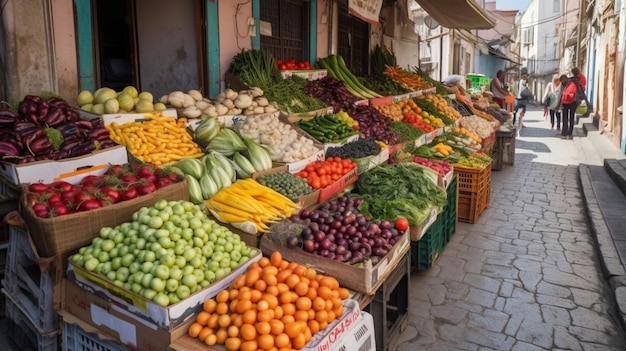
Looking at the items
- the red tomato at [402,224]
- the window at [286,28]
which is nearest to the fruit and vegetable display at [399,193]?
the red tomato at [402,224]

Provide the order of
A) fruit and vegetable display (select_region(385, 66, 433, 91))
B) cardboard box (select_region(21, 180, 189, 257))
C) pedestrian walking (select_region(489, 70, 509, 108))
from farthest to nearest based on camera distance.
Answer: pedestrian walking (select_region(489, 70, 509, 108)) < fruit and vegetable display (select_region(385, 66, 433, 91)) < cardboard box (select_region(21, 180, 189, 257))

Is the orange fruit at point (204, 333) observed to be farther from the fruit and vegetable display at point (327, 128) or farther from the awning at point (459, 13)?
the awning at point (459, 13)

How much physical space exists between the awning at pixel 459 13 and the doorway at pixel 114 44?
229 inches

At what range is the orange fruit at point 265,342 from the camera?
230 centimetres

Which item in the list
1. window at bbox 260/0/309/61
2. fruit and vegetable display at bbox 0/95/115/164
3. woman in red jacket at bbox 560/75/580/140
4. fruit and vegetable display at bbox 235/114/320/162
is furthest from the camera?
woman in red jacket at bbox 560/75/580/140

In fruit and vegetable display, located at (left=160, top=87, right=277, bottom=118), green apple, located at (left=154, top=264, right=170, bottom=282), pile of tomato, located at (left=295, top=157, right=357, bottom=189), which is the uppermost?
fruit and vegetable display, located at (left=160, top=87, right=277, bottom=118)

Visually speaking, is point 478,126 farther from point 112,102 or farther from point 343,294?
point 343,294

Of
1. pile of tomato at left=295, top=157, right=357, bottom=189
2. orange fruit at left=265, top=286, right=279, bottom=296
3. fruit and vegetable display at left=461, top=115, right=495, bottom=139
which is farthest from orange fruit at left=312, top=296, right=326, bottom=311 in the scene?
fruit and vegetable display at left=461, top=115, right=495, bottom=139

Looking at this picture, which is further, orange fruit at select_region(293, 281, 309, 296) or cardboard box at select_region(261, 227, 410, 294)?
cardboard box at select_region(261, 227, 410, 294)

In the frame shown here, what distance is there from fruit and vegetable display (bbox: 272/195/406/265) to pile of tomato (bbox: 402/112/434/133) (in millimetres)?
4420

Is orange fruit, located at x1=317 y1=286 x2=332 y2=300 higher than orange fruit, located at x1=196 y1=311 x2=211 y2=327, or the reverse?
orange fruit, located at x1=317 y1=286 x2=332 y2=300

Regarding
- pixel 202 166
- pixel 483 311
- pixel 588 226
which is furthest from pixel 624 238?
pixel 202 166

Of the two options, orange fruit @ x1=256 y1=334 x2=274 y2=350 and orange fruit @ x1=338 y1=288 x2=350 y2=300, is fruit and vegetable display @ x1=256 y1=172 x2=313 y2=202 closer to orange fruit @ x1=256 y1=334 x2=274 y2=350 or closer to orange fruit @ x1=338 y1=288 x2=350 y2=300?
orange fruit @ x1=338 y1=288 x2=350 y2=300

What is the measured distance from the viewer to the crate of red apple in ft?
22.7
